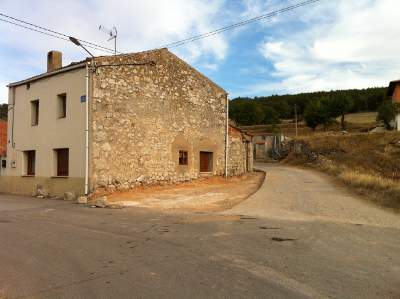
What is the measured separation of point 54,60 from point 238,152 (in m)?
11.9

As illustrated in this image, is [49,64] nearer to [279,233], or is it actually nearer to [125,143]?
[125,143]

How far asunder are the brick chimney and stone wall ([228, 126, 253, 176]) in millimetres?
10466

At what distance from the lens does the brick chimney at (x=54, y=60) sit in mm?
22406

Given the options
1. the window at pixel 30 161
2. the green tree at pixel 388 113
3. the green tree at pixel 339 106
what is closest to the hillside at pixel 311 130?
the green tree at pixel 339 106

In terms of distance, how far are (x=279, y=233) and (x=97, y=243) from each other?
3911 millimetres

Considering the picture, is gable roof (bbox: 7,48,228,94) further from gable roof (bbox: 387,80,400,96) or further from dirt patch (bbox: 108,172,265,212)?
gable roof (bbox: 387,80,400,96)

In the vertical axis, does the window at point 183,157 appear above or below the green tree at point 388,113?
below

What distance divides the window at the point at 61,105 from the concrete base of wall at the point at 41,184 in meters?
3.10

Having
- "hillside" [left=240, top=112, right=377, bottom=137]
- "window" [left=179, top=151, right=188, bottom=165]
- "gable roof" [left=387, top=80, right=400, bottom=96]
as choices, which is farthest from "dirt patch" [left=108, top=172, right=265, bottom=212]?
"hillside" [left=240, top=112, right=377, bottom=137]

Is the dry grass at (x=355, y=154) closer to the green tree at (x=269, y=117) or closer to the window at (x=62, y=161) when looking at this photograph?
the window at (x=62, y=161)

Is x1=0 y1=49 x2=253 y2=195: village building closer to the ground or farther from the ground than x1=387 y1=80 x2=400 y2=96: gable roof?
closer to the ground

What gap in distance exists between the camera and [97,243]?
27.2 ft

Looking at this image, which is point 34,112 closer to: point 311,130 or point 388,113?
point 388,113

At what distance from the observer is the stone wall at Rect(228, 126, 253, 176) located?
25188mm
